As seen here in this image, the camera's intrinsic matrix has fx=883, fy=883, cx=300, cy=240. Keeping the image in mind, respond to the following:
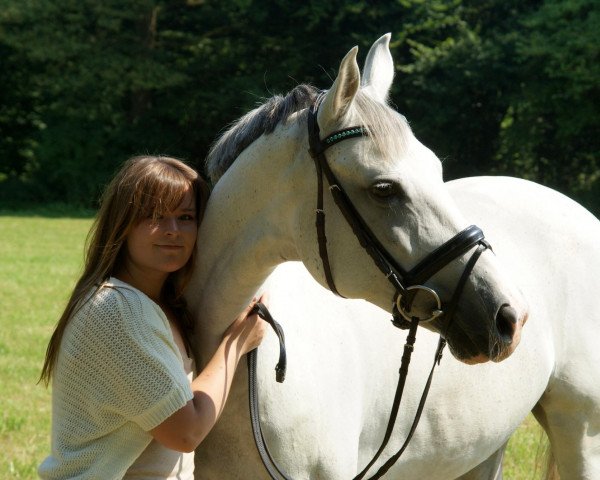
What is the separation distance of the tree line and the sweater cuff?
22.0 metres

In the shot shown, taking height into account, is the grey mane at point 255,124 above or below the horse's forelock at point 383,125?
below

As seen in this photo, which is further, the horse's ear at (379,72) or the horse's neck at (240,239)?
the horse's ear at (379,72)

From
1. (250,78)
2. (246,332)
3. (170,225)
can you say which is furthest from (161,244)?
(250,78)

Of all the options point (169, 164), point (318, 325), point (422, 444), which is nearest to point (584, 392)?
point (422, 444)

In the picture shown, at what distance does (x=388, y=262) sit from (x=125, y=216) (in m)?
0.71

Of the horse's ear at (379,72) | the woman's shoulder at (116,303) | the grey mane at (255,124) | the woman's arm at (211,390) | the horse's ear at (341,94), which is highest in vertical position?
the horse's ear at (341,94)

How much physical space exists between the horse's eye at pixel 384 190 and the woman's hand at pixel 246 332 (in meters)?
0.53

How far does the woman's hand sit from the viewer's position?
2.46m

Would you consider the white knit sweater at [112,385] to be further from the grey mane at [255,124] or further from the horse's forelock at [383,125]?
the horse's forelock at [383,125]

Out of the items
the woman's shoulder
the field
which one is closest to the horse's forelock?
the woman's shoulder

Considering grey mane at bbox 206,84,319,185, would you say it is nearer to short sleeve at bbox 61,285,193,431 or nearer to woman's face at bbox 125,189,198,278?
woman's face at bbox 125,189,198,278

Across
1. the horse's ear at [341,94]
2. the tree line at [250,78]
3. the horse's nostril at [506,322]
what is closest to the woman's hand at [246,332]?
the horse's ear at [341,94]

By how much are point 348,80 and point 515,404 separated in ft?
5.28

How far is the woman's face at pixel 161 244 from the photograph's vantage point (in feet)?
7.80
